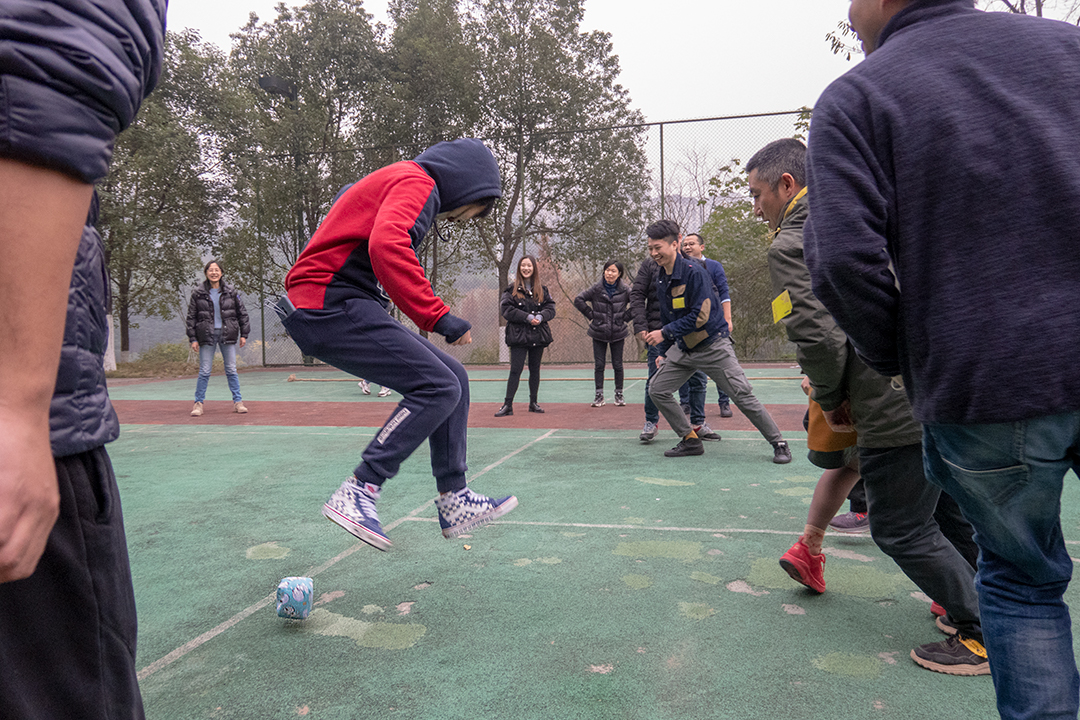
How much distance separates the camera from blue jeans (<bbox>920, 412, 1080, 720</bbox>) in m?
1.40

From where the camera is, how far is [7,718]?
2.82 ft

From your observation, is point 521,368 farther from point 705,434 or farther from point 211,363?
point 211,363

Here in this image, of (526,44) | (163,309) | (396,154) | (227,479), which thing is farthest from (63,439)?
(526,44)

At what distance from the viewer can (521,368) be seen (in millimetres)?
9031

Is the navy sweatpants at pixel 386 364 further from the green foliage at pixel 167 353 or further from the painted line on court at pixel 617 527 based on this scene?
the green foliage at pixel 167 353

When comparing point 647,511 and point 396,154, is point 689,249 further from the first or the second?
point 396,154

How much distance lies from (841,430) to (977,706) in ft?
3.05

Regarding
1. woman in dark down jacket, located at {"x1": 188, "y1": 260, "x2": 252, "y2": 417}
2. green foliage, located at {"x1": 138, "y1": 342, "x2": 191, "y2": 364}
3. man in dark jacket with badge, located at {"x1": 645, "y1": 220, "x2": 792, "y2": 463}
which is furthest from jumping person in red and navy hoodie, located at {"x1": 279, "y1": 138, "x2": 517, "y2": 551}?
green foliage, located at {"x1": 138, "y1": 342, "x2": 191, "y2": 364}

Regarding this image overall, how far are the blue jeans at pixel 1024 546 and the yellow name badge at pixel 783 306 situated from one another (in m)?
1.17

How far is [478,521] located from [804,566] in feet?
4.37

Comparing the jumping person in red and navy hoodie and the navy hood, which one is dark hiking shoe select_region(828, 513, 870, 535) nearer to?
the jumping person in red and navy hoodie

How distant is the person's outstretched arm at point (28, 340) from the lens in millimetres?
660

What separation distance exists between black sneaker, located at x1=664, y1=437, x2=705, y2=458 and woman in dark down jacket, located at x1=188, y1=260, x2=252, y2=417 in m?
6.07

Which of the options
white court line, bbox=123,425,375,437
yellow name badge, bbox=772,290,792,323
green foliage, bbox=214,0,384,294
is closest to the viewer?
yellow name badge, bbox=772,290,792,323
